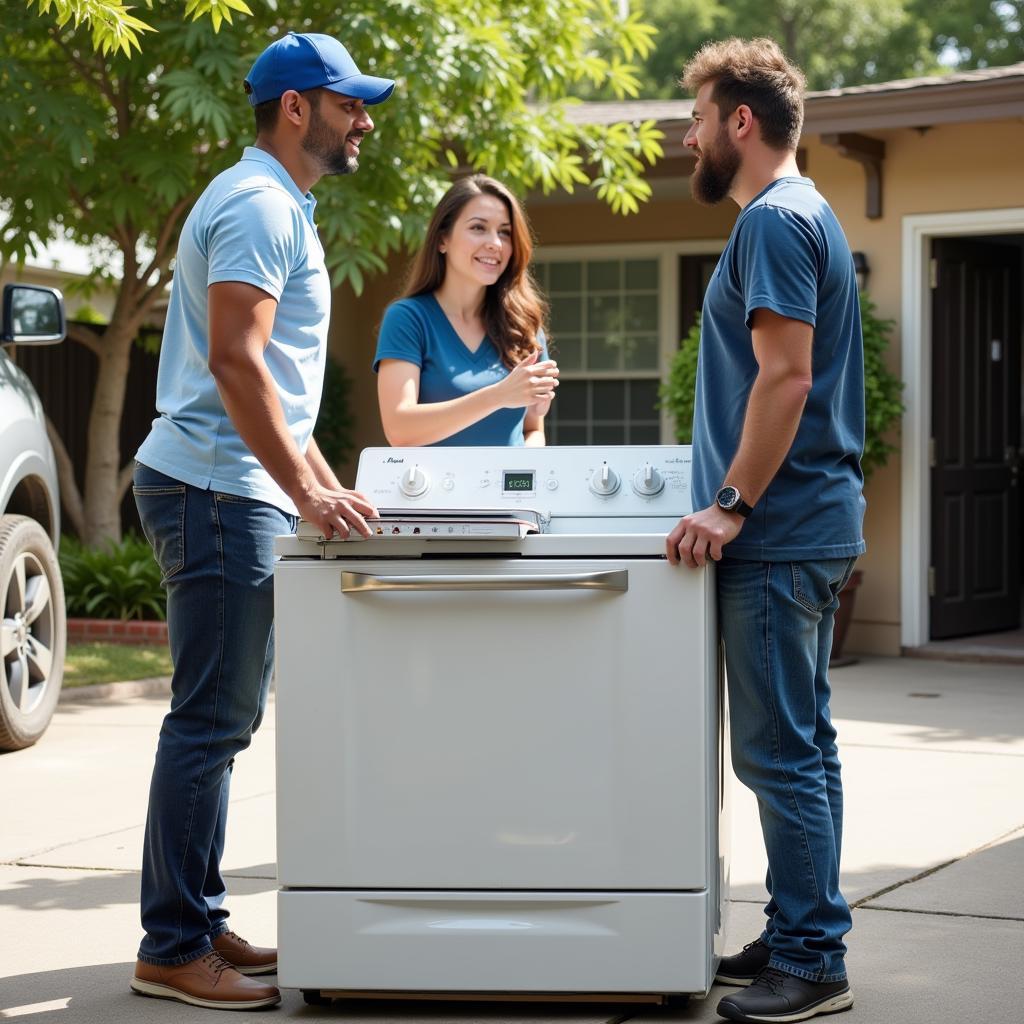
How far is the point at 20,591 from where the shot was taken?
19.9ft

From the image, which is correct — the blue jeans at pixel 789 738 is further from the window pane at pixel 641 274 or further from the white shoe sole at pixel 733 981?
the window pane at pixel 641 274

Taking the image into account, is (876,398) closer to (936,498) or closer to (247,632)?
(936,498)

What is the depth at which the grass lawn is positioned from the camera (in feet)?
25.9

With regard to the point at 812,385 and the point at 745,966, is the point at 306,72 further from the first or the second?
the point at 745,966

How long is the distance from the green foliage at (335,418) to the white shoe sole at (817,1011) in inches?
369

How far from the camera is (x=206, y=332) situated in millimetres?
3291

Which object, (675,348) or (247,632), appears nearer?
(247,632)

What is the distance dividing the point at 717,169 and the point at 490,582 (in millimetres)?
962

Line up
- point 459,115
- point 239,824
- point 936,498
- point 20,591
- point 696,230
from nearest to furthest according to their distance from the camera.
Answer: point 239,824, point 20,591, point 459,115, point 936,498, point 696,230

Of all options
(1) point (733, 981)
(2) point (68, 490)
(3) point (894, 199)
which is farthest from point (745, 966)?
(2) point (68, 490)

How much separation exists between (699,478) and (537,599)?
422 millimetres

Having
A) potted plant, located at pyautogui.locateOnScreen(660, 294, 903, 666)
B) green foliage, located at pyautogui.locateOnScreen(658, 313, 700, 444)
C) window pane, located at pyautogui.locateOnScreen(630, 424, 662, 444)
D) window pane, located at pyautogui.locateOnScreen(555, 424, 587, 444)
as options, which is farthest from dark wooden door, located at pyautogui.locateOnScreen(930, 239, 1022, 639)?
window pane, located at pyautogui.locateOnScreen(555, 424, 587, 444)

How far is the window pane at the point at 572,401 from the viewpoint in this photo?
12.4 meters

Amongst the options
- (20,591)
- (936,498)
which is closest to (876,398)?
(936,498)
